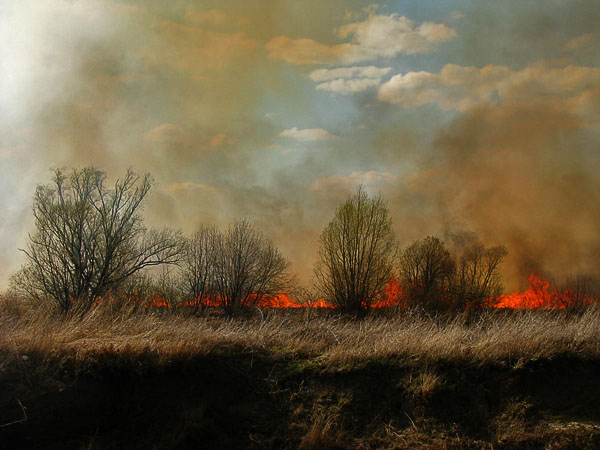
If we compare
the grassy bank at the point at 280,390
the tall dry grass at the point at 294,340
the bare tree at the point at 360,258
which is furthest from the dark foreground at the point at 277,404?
the bare tree at the point at 360,258

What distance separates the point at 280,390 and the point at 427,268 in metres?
24.8

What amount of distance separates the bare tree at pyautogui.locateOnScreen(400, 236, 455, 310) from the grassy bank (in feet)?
67.9

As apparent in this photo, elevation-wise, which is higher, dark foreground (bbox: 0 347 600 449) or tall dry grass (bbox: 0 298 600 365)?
tall dry grass (bbox: 0 298 600 365)

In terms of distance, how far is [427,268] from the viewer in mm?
31922

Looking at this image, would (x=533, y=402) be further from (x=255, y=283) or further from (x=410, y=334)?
(x=255, y=283)

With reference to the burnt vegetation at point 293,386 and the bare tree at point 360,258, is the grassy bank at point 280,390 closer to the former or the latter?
the burnt vegetation at point 293,386

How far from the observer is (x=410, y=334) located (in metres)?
10.6

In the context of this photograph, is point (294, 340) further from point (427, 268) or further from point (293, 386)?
point (427, 268)

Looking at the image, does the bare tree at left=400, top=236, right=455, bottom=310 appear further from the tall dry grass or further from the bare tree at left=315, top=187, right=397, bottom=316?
the tall dry grass

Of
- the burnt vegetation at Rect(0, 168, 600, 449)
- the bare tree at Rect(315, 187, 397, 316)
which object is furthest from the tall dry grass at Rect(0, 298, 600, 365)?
the bare tree at Rect(315, 187, 397, 316)

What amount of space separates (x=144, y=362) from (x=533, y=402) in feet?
24.6

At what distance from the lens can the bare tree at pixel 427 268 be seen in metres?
31.3

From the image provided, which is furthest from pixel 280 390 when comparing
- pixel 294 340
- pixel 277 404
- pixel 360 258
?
pixel 360 258

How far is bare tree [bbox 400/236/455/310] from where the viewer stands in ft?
103
